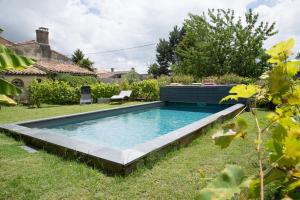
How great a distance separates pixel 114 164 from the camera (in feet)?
14.3

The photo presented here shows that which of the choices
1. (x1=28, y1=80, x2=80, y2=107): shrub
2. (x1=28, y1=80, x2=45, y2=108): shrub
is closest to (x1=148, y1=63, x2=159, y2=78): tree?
(x1=28, y1=80, x2=80, y2=107): shrub

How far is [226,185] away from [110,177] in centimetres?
383

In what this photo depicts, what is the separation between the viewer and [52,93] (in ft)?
62.0

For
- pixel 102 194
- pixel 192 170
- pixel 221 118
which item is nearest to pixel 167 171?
pixel 192 170

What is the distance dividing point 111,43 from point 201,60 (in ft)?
95.2

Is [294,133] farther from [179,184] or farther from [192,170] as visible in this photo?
[192,170]

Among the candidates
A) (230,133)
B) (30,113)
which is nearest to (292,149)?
(230,133)

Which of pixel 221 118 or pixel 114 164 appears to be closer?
pixel 114 164

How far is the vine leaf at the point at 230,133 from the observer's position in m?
0.94

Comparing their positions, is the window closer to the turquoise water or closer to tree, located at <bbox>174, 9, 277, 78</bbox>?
the turquoise water

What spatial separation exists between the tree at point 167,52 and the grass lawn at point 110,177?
53085 millimetres

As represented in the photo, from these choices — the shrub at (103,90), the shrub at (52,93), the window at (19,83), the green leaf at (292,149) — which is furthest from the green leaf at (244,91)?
the window at (19,83)

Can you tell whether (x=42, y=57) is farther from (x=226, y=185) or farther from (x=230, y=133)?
(x=226, y=185)

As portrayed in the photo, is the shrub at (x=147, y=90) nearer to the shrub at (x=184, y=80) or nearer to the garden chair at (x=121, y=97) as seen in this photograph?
the garden chair at (x=121, y=97)
